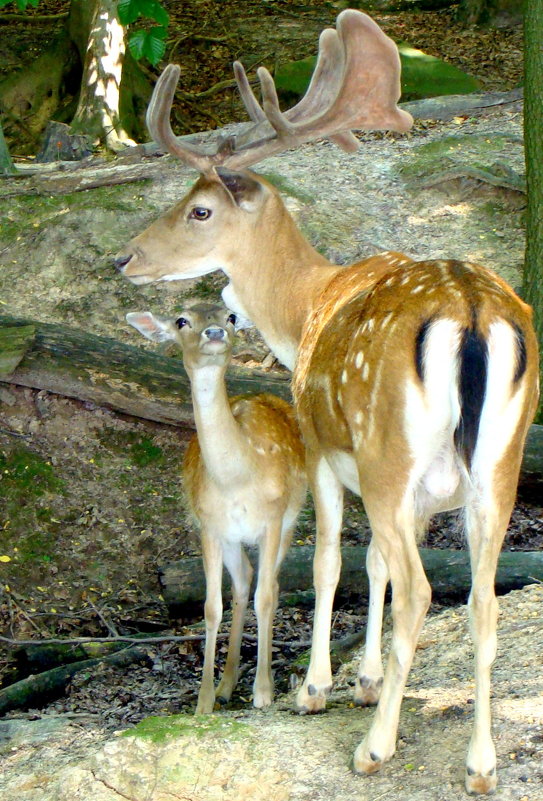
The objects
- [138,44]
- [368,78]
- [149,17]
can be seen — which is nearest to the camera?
[368,78]

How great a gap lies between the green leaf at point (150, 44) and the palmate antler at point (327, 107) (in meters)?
2.73

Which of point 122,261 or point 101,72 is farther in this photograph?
point 101,72

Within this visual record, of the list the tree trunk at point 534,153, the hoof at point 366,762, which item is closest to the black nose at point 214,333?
the hoof at point 366,762

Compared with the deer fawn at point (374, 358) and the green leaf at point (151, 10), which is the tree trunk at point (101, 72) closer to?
the green leaf at point (151, 10)

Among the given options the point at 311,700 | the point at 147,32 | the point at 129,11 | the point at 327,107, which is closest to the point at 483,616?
the point at 311,700

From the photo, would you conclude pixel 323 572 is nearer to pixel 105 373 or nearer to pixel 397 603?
pixel 397 603

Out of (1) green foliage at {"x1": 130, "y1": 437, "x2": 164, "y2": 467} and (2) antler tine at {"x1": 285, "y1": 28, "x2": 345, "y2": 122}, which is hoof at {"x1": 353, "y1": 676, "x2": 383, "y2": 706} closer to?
(2) antler tine at {"x1": 285, "y1": 28, "x2": 345, "y2": 122}

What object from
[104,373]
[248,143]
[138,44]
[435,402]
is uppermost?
[138,44]

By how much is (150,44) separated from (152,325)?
322 cm

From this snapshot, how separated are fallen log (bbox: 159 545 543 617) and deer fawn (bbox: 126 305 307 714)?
431mm

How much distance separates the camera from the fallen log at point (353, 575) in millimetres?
5910

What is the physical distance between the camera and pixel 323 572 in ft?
16.5

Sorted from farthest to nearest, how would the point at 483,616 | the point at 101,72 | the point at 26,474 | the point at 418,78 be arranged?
the point at 418,78 → the point at 101,72 → the point at 26,474 → the point at 483,616

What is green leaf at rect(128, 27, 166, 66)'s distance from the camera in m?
8.09
